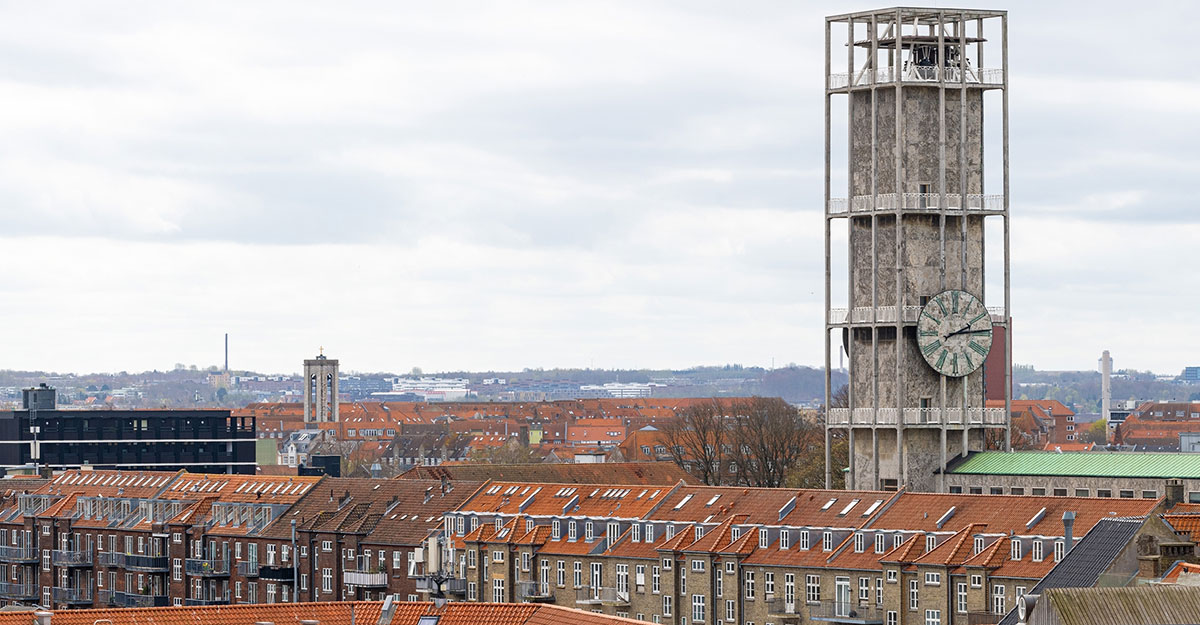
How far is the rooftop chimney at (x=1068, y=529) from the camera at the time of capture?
87.6m

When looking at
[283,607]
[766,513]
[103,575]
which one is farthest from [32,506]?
[283,607]

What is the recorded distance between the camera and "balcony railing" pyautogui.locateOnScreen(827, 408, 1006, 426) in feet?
384

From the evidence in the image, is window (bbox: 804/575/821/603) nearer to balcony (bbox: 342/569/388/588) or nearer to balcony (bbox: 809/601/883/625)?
balcony (bbox: 809/601/883/625)

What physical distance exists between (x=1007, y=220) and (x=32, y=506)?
76467mm

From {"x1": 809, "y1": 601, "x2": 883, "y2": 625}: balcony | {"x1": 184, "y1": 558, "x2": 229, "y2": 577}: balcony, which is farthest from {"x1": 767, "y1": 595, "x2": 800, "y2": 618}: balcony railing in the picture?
{"x1": 184, "y1": 558, "x2": 229, "y2": 577}: balcony

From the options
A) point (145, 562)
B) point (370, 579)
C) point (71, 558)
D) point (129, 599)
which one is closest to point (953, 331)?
point (370, 579)

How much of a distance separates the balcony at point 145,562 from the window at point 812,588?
57826mm

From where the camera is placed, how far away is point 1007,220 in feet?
391

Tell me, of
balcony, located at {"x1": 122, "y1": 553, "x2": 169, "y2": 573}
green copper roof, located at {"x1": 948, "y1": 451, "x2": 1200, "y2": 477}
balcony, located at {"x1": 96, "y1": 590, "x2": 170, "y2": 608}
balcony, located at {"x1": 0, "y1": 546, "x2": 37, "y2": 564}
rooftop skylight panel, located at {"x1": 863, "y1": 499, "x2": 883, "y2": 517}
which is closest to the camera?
rooftop skylight panel, located at {"x1": 863, "y1": 499, "x2": 883, "y2": 517}

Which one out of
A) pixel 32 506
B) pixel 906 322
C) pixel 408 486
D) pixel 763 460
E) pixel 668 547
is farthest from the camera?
pixel 763 460

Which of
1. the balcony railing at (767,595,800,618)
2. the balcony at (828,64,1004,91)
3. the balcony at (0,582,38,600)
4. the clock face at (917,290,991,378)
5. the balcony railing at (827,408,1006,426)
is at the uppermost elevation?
the balcony at (828,64,1004,91)

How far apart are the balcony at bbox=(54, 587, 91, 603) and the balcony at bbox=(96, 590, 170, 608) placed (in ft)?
5.77

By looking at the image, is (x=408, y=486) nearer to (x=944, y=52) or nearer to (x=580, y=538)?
(x=580, y=538)

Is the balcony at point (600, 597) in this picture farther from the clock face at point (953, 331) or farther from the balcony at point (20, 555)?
the balcony at point (20, 555)
